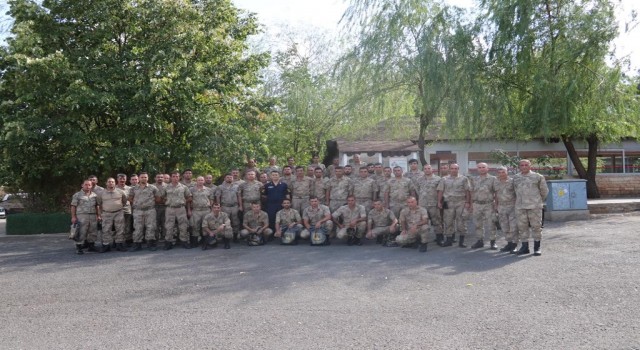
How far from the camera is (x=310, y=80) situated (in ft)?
79.0

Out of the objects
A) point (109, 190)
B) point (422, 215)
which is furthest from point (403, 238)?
point (109, 190)

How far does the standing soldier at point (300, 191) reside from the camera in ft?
41.4

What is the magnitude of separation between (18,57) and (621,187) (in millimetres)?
23764

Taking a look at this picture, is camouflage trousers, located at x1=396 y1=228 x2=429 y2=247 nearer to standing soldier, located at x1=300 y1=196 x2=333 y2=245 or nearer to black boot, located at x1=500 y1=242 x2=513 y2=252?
black boot, located at x1=500 y1=242 x2=513 y2=252

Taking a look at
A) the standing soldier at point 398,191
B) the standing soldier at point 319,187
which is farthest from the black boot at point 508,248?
the standing soldier at point 319,187

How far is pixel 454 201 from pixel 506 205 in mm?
1134

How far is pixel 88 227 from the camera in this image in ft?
37.3

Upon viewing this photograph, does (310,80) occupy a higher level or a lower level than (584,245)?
higher

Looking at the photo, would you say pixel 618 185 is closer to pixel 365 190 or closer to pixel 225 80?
pixel 365 190

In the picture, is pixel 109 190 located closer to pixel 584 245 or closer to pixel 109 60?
pixel 109 60

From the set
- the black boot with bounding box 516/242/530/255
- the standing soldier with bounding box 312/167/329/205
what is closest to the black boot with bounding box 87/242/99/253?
the standing soldier with bounding box 312/167/329/205

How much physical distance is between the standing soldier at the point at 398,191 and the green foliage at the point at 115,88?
5.48m

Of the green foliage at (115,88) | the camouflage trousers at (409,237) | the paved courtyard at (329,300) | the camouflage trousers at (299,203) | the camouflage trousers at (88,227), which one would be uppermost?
the green foliage at (115,88)

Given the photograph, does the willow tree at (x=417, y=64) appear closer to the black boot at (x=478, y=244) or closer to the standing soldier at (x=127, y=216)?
the black boot at (x=478, y=244)
